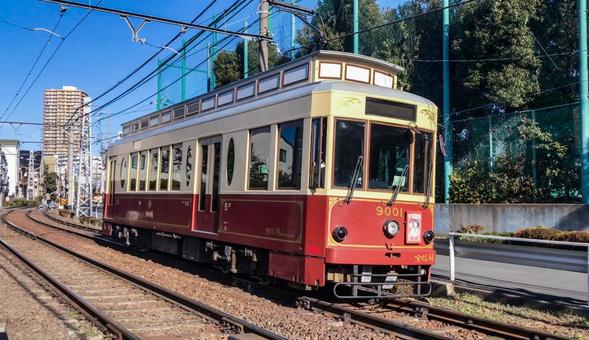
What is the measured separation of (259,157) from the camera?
31.2 feet

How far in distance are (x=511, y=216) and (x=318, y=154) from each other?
12.8 meters

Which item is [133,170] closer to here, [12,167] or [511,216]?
[511,216]

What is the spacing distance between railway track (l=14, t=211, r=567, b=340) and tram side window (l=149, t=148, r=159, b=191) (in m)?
6.33

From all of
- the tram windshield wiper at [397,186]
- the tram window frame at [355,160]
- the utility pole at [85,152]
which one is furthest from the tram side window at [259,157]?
the utility pole at [85,152]

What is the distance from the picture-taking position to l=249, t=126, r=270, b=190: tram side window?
9.32 meters

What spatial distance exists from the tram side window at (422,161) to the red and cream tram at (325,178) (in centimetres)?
2

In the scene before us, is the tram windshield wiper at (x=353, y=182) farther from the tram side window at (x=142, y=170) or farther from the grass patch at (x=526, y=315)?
the tram side window at (x=142, y=170)

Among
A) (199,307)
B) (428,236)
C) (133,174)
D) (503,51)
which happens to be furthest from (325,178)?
(503,51)

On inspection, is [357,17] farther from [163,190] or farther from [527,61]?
[163,190]

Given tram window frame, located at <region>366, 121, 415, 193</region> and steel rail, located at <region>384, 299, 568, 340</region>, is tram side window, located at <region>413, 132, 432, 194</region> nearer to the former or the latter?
tram window frame, located at <region>366, 121, 415, 193</region>

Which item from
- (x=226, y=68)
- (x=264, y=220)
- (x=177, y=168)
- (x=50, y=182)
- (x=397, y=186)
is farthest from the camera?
(x=50, y=182)

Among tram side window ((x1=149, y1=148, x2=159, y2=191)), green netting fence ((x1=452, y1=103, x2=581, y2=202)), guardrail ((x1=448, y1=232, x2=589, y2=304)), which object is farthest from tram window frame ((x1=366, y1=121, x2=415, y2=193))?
green netting fence ((x1=452, y1=103, x2=581, y2=202))

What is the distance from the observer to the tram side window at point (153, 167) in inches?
551

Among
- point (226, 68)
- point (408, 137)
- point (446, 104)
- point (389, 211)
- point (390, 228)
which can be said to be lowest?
point (390, 228)
